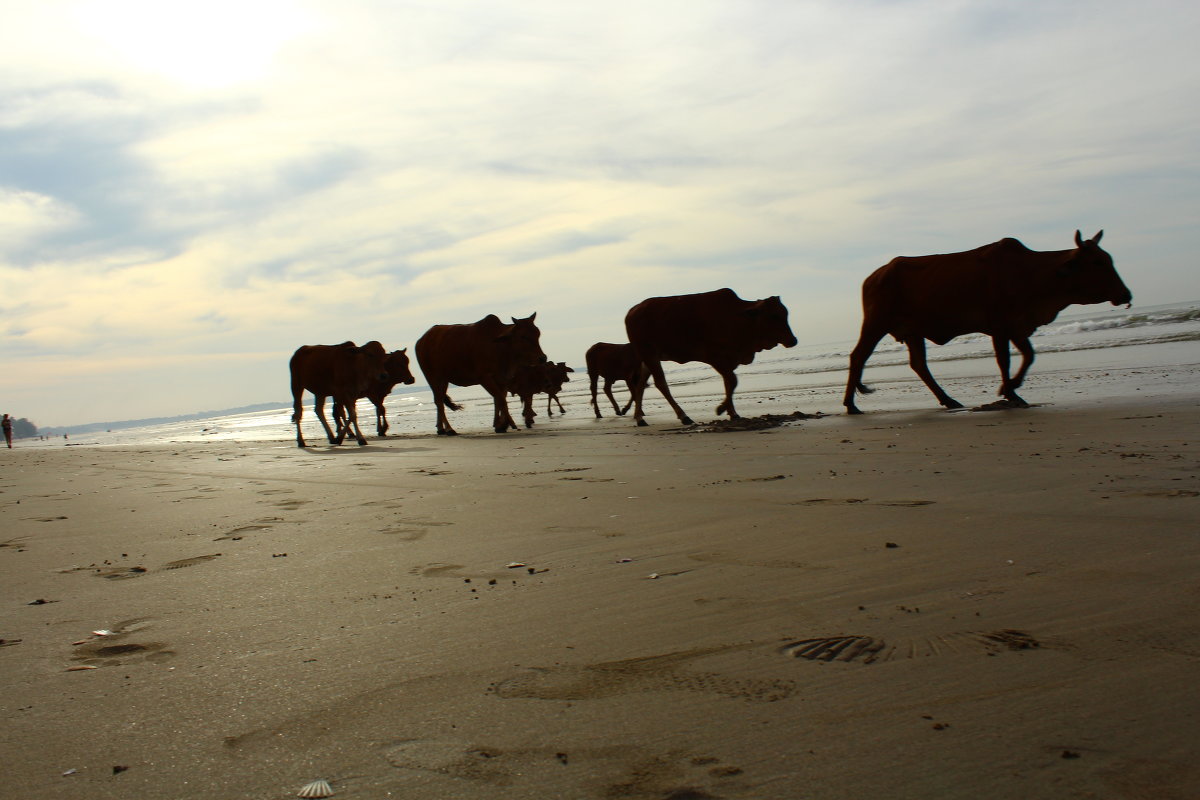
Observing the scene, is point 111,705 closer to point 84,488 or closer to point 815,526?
point 815,526

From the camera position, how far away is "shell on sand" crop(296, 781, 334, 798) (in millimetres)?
1874

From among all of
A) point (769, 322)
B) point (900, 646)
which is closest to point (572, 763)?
point (900, 646)

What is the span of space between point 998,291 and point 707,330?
175 inches

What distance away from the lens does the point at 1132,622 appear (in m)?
2.57

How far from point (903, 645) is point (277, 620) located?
2.10 m

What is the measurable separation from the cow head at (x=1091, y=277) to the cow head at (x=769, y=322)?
396cm

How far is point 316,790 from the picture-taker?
1893mm

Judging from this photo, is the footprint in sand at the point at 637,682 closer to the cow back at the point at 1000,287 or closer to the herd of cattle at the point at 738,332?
the herd of cattle at the point at 738,332

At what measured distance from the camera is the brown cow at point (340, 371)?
682 inches

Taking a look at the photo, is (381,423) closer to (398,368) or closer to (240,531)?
(398,368)

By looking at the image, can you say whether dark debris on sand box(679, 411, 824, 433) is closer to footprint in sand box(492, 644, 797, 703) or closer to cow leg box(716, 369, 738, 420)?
cow leg box(716, 369, 738, 420)

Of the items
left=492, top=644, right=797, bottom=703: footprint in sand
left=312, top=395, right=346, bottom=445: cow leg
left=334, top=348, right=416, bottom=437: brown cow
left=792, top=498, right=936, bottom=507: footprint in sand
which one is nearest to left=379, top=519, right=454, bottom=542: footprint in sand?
left=792, top=498, right=936, bottom=507: footprint in sand

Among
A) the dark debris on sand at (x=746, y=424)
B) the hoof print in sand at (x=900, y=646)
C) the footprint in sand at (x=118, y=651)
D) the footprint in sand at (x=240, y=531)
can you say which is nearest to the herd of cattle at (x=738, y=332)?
the dark debris on sand at (x=746, y=424)

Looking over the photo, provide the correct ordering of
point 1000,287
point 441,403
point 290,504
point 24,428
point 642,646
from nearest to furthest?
point 642,646, point 290,504, point 1000,287, point 441,403, point 24,428
